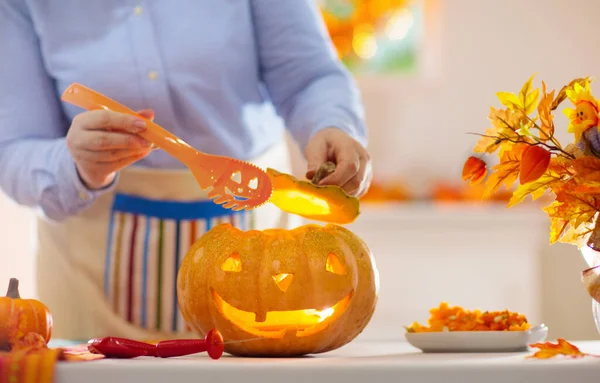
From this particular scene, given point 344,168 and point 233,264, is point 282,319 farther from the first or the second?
point 344,168

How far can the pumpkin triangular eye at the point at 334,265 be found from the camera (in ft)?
2.60

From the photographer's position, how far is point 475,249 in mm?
2922

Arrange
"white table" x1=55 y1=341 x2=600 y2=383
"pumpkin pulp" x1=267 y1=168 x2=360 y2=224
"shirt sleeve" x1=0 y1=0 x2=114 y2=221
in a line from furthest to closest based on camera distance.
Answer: "shirt sleeve" x1=0 y1=0 x2=114 y2=221 < "pumpkin pulp" x1=267 y1=168 x2=360 y2=224 < "white table" x1=55 y1=341 x2=600 y2=383

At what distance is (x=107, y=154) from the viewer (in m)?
0.94

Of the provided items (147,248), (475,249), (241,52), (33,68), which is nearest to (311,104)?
(241,52)

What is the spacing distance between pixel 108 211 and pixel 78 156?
0.33 meters

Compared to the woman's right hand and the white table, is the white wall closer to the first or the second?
the woman's right hand

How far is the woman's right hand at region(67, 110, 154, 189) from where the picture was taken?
854 millimetres

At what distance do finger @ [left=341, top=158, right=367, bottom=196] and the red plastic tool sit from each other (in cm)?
30

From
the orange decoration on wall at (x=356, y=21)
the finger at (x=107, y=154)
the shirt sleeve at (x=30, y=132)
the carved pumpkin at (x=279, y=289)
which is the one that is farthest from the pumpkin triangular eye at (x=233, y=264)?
the orange decoration on wall at (x=356, y=21)

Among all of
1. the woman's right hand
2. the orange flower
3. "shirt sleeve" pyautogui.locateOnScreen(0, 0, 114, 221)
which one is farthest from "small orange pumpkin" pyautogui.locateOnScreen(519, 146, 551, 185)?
Result: "shirt sleeve" pyautogui.locateOnScreen(0, 0, 114, 221)

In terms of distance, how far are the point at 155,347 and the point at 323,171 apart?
0.98 feet

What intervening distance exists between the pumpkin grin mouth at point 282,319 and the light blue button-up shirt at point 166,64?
425 mm

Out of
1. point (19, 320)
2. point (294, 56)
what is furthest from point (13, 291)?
point (294, 56)
